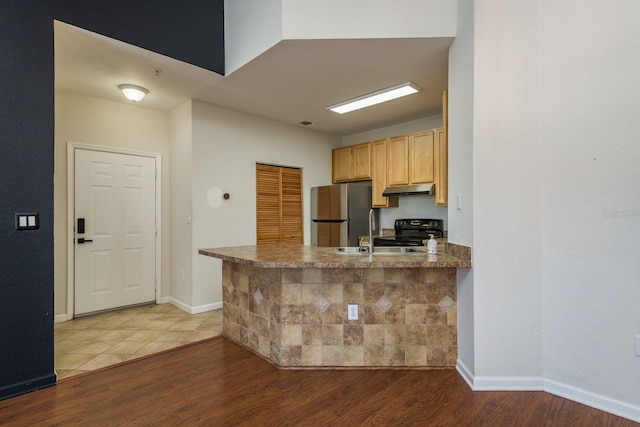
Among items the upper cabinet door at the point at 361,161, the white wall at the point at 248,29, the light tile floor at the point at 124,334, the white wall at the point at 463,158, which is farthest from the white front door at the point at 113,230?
the white wall at the point at 463,158

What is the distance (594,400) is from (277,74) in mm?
3364

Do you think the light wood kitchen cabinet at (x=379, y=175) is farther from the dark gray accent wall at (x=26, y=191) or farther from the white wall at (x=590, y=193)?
the dark gray accent wall at (x=26, y=191)

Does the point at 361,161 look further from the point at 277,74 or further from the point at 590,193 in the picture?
the point at 590,193

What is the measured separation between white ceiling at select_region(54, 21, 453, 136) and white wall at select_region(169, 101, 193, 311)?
0.85 ft

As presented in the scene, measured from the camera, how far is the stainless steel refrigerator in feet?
15.4

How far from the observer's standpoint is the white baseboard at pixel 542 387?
194 cm

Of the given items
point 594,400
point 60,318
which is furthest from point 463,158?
point 60,318

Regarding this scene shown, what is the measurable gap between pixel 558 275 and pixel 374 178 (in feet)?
9.72

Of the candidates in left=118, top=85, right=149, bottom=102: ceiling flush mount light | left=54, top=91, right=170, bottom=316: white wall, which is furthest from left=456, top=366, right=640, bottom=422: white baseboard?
left=118, top=85, right=149, bottom=102: ceiling flush mount light

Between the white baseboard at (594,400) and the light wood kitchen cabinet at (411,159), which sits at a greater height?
the light wood kitchen cabinet at (411,159)

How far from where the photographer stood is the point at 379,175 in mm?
4750

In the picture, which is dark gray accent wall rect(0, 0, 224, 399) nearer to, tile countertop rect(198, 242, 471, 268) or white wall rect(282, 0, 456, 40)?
tile countertop rect(198, 242, 471, 268)

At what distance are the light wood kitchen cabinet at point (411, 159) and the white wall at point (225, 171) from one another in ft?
4.74

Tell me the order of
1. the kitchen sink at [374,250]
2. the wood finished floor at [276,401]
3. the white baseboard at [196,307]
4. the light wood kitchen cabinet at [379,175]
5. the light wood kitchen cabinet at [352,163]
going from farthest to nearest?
the light wood kitchen cabinet at [352,163], the light wood kitchen cabinet at [379,175], the white baseboard at [196,307], the kitchen sink at [374,250], the wood finished floor at [276,401]
